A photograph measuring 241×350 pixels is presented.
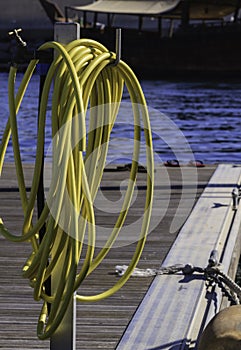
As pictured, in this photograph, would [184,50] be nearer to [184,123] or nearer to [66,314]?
[184,123]

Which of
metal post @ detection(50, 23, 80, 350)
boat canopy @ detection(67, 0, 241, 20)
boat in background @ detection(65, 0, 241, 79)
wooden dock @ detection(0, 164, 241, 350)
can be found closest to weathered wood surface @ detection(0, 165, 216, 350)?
wooden dock @ detection(0, 164, 241, 350)

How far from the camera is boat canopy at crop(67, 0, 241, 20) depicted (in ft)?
143

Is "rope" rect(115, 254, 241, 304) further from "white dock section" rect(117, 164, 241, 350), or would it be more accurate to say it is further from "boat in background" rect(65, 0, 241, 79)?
"boat in background" rect(65, 0, 241, 79)

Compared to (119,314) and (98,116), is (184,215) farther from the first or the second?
(98,116)

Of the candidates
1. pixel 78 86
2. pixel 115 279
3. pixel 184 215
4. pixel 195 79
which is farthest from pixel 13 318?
pixel 195 79

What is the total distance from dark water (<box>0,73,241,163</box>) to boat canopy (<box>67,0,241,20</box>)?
883 centimetres

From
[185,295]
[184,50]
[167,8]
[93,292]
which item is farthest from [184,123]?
[167,8]

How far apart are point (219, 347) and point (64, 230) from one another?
0.75m

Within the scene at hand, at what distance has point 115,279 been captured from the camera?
4.89m

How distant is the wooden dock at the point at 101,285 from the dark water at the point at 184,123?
305 cm

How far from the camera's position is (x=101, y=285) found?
4.77 meters

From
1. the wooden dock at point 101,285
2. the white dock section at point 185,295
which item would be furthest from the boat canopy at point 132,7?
the white dock section at point 185,295

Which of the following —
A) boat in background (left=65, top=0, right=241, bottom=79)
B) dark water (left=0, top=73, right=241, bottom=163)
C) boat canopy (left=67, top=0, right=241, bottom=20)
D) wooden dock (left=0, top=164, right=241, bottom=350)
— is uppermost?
wooden dock (left=0, top=164, right=241, bottom=350)

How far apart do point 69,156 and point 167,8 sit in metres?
43.4
